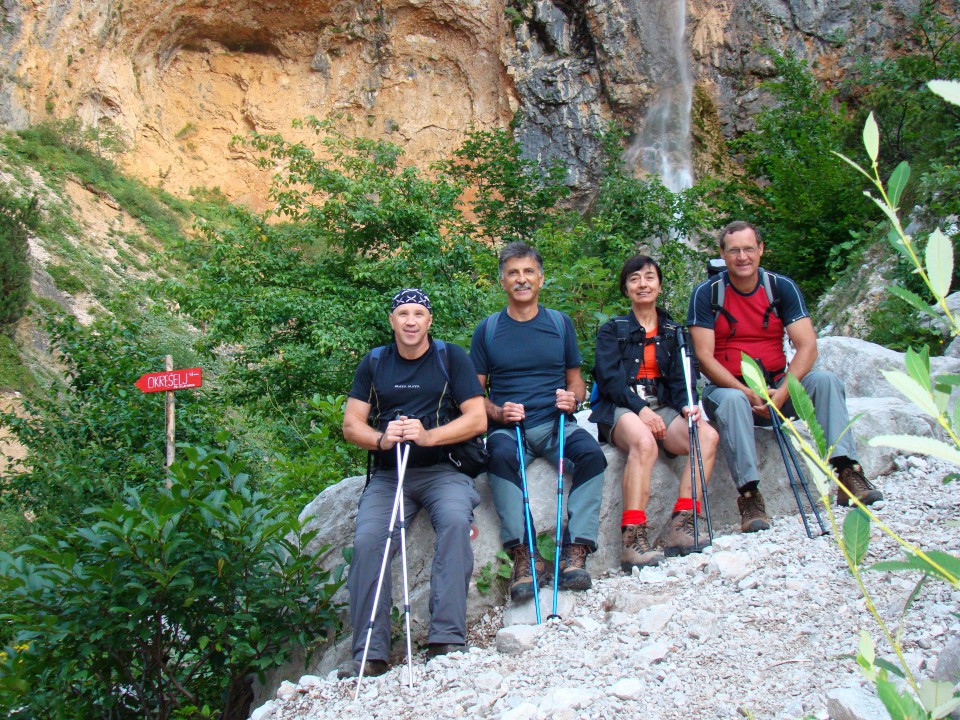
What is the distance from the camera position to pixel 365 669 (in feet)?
12.4

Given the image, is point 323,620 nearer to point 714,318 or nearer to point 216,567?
point 216,567

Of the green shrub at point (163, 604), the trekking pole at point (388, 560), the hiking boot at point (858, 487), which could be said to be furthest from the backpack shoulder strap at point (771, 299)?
the green shrub at point (163, 604)

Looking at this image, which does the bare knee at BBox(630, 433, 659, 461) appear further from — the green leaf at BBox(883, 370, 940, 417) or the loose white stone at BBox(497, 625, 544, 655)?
the green leaf at BBox(883, 370, 940, 417)

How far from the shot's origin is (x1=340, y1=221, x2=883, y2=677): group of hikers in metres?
4.08

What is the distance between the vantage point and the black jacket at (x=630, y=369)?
4.74m

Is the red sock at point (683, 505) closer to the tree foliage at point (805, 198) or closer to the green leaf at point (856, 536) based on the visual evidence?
the green leaf at point (856, 536)

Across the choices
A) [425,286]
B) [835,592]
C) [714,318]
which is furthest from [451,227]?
Result: [835,592]

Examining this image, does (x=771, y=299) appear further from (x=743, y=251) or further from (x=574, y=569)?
(x=574, y=569)

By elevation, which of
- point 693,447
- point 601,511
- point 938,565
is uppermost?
point 938,565

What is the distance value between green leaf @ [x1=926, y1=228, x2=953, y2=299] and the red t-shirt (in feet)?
12.8

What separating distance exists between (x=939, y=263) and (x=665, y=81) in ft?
78.3

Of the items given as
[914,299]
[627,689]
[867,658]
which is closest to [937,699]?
[867,658]

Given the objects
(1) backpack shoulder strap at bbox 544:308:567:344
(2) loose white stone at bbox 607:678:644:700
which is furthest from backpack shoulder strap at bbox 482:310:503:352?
(2) loose white stone at bbox 607:678:644:700

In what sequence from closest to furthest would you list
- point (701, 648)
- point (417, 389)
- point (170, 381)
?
point (701, 648) < point (417, 389) < point (170, 381)
